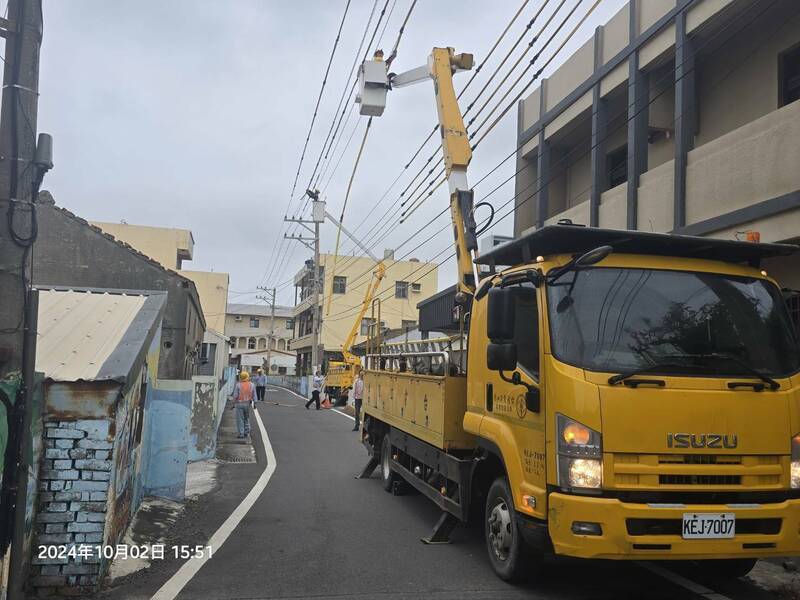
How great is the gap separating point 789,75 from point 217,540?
997cm

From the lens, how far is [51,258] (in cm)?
1345

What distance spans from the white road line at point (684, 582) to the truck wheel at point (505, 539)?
135 centimetres

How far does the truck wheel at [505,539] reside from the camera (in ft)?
18.1

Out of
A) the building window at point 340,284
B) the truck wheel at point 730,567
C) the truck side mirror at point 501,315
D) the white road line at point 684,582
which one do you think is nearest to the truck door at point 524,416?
the truck side mirror at point 501,315

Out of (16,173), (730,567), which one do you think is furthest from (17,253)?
(730,567)

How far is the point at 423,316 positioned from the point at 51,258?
38.0 ft

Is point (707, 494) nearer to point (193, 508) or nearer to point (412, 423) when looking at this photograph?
point (412, 423)

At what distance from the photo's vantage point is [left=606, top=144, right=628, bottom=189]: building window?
13.8 metres

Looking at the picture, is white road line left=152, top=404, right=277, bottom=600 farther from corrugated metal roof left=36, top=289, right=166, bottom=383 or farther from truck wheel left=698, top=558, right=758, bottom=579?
truck wheel left=698, top=558, right=758, bottom=579

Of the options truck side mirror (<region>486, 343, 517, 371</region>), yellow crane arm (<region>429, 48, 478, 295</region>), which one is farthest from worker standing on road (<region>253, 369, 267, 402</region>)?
truck side mirror (<region>486, 343, 517, 371</region>)

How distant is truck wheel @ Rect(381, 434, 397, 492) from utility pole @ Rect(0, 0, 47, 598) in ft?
19.0

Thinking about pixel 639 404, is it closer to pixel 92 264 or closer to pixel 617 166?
pixel 617 166

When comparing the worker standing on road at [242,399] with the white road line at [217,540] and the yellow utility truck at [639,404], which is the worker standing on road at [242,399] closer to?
the white road line at [217,540]

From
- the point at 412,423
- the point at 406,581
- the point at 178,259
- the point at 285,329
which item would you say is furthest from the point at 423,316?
the point at 285,329
